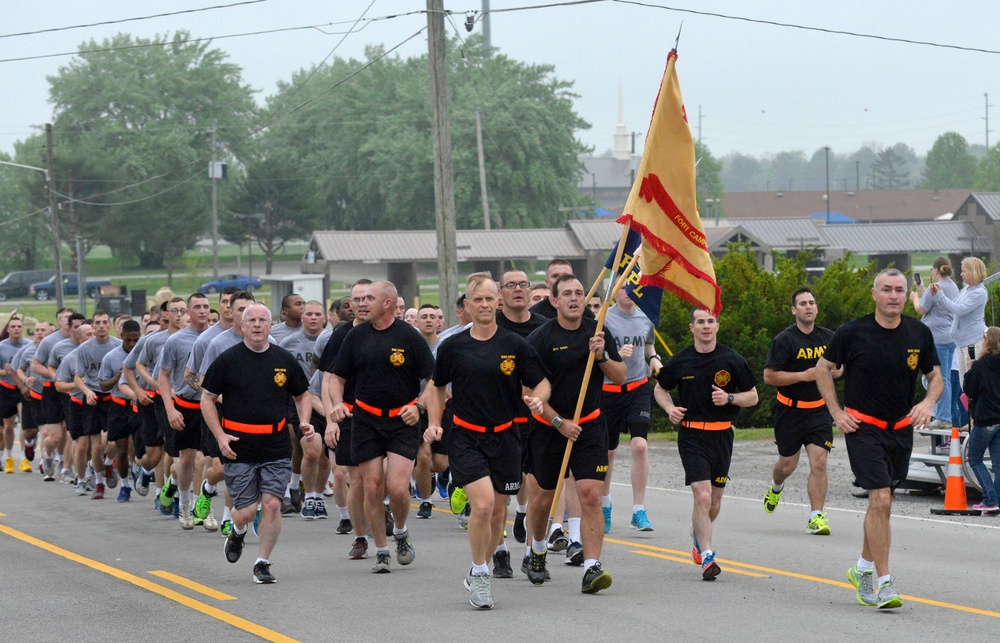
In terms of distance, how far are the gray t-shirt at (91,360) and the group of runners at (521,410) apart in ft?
11.5

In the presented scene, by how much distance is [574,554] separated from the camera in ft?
34.8

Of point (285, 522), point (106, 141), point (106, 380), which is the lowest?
point (285, 522)

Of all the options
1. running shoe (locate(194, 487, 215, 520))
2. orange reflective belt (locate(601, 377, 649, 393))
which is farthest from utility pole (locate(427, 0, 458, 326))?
orange reflective belt (locate(601, 377, 649, 393))

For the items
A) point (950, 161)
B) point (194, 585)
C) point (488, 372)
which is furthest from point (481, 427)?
point (950, 161)

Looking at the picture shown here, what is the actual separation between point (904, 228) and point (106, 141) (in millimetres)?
54356

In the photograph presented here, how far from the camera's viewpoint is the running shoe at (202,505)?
13.0 meters

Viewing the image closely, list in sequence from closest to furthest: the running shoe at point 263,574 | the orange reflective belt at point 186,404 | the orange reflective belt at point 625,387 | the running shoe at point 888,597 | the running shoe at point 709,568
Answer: the running shoe at point 888,597
the running shoe at point 709,568
the running shoe at point 263,574
the orange reflective belt at point 625,387
the orange reflective belt at point 186,404

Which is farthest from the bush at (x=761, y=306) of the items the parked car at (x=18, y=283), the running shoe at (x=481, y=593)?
the parked car at (x=18, y=283)

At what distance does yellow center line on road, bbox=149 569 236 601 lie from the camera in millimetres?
9438

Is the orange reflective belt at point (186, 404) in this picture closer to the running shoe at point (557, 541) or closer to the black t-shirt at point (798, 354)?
the running shoe at point (557, 541)

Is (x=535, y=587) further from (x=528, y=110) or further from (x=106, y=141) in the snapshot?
(x=106, y=141)

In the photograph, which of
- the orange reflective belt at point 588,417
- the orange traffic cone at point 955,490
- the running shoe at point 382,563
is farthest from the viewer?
the orange traffic cone at point 955,490

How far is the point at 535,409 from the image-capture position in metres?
9.20

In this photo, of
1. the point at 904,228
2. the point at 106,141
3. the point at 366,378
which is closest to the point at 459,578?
the point at 366,378
